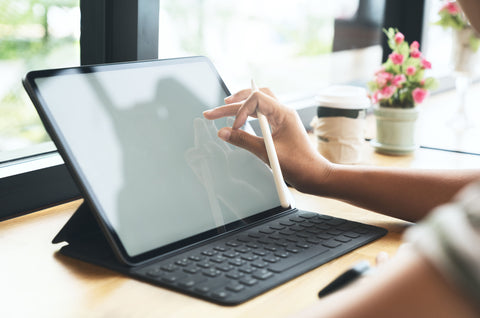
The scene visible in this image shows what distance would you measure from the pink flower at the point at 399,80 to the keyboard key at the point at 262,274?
0.91 meters

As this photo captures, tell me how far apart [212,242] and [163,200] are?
0.09m

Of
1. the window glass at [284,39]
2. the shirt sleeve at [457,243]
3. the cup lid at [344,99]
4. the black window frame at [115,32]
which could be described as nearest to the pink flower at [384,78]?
the cup lid at [344,99]

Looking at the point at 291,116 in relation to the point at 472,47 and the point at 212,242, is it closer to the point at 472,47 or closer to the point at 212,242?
the point at 212,242

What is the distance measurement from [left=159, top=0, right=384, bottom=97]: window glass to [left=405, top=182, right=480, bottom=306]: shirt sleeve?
154 cm

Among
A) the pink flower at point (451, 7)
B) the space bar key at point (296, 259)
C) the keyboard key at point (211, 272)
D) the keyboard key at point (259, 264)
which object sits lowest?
the space bar key at point (296, 259)

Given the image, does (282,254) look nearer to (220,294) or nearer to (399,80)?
(220,294)

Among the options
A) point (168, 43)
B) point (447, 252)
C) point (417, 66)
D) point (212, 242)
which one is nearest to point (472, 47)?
point (417, 66)

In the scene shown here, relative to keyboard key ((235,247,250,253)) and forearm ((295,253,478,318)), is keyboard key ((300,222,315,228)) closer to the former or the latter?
keyboard key ((235,247,250,253))

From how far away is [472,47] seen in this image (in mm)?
1846

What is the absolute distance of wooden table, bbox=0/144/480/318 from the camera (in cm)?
64

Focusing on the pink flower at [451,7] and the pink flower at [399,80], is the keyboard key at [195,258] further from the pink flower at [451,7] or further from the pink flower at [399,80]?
the pink flower at [451,7]

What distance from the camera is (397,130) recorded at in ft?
4.85

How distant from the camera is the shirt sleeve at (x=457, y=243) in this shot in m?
0.33

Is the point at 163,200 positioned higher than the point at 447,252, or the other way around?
the point at 447,252
